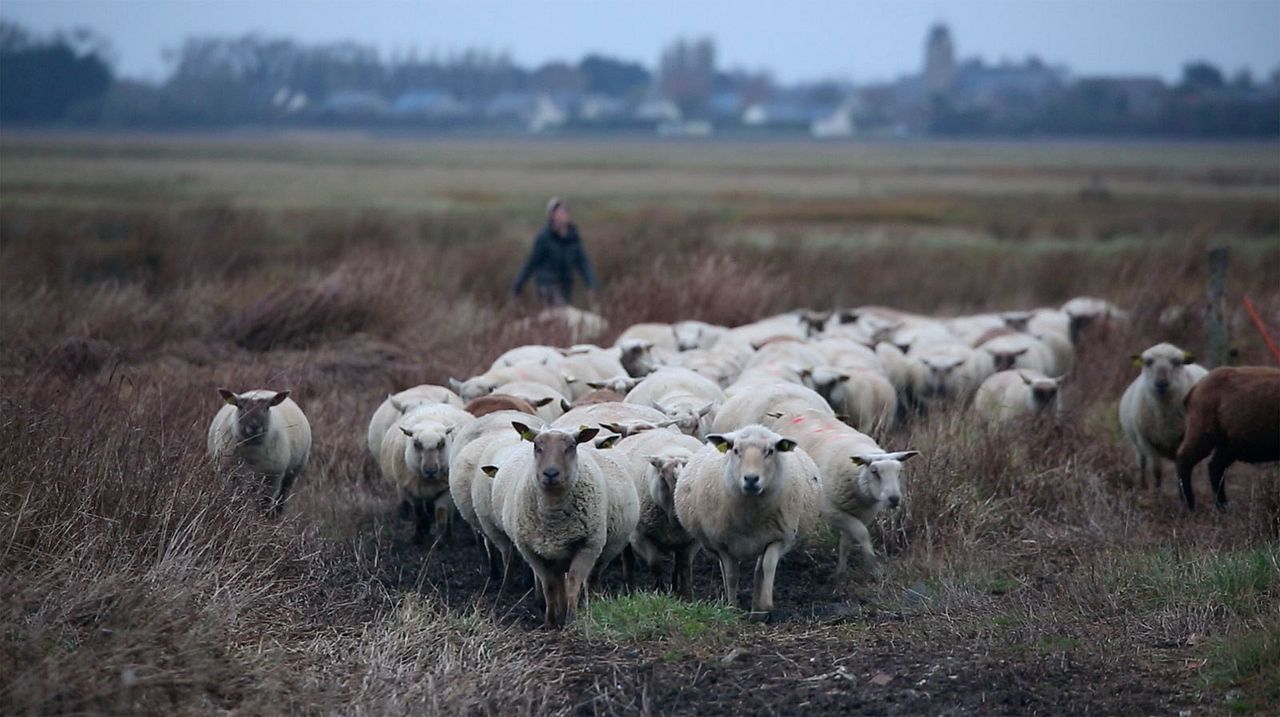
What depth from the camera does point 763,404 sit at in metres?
11.3

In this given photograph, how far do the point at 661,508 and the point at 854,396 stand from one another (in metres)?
3.97

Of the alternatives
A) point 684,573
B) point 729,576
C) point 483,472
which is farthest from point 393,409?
point 729,576

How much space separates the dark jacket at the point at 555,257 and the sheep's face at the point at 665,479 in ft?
31.4

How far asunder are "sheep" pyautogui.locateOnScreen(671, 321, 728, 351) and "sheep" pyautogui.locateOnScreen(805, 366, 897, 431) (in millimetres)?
3354

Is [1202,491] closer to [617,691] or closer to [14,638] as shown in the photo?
[617,691]

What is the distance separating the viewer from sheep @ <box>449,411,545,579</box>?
9742mm

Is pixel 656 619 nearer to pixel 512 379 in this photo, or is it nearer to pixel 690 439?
pixel 690 439

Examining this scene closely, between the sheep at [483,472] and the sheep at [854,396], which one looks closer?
the sheep at [483,472]

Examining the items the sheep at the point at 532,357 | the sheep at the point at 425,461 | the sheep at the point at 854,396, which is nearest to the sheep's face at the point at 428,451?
the sheep at the point at 425,461

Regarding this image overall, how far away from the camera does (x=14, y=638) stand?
6730mm

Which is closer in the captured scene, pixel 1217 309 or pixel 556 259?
pixel 1217 309

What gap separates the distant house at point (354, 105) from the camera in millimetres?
116250

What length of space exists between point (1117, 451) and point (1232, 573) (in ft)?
16.6

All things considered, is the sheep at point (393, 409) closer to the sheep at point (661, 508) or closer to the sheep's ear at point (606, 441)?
the sheep at point (661, 508)
